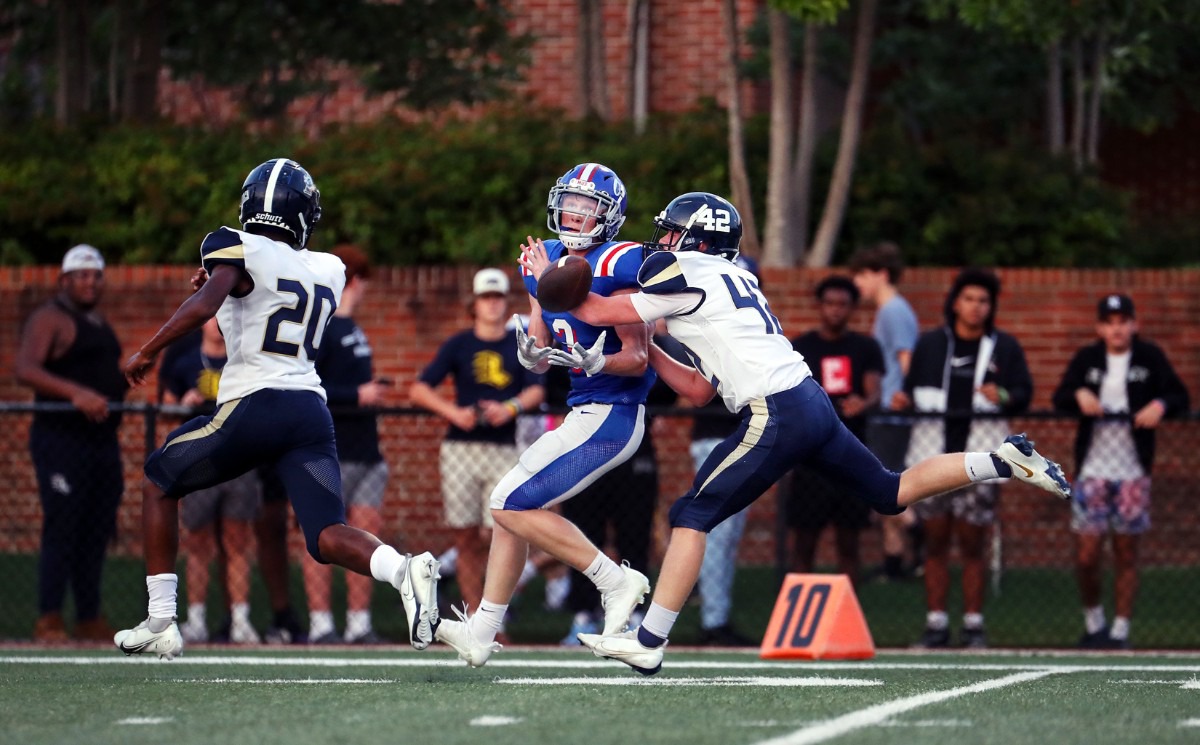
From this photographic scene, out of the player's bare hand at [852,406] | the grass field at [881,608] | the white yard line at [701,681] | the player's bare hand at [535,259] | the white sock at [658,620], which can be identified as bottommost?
the grass field at [881,608]

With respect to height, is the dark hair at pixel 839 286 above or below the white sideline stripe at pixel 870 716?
above

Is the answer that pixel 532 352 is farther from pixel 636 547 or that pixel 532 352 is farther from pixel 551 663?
pixel 636 547

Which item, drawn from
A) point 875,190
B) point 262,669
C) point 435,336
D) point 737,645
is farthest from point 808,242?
point 262,669

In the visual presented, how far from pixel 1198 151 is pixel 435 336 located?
8987 millimetres

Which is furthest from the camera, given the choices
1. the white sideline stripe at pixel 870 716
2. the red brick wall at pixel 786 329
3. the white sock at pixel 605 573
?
the red brick wall at pixel 786 329

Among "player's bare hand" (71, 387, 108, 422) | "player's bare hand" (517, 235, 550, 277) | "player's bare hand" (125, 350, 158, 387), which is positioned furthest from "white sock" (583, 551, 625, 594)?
"player's bare hand" (71, 387, 108, 422)

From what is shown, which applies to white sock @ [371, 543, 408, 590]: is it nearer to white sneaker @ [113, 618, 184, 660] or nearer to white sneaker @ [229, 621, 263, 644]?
white sneaker @ [113, 618, 184, 660]

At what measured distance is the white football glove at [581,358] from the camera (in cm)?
686

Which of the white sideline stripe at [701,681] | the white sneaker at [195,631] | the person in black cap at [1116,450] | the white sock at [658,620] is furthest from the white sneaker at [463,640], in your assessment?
the person in black cap at [1116,450]

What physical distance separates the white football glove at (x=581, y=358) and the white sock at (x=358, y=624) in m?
3.42

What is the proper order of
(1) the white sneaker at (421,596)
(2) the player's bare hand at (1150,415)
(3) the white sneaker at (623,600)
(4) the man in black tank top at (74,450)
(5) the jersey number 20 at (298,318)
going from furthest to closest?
(4) the man in black tank top at (74,450) → (2) the player's bare hand at (1150,415) → (3) the white sneaker at (623,600) → (5) the jersey number 20 at (298,318) → (1) the white sneaker at (421,596)

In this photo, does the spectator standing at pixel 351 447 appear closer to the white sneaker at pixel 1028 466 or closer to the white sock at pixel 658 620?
the white sock at pixel 658 620

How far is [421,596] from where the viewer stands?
6.76 meters

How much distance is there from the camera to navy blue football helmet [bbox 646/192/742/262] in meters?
7.09
